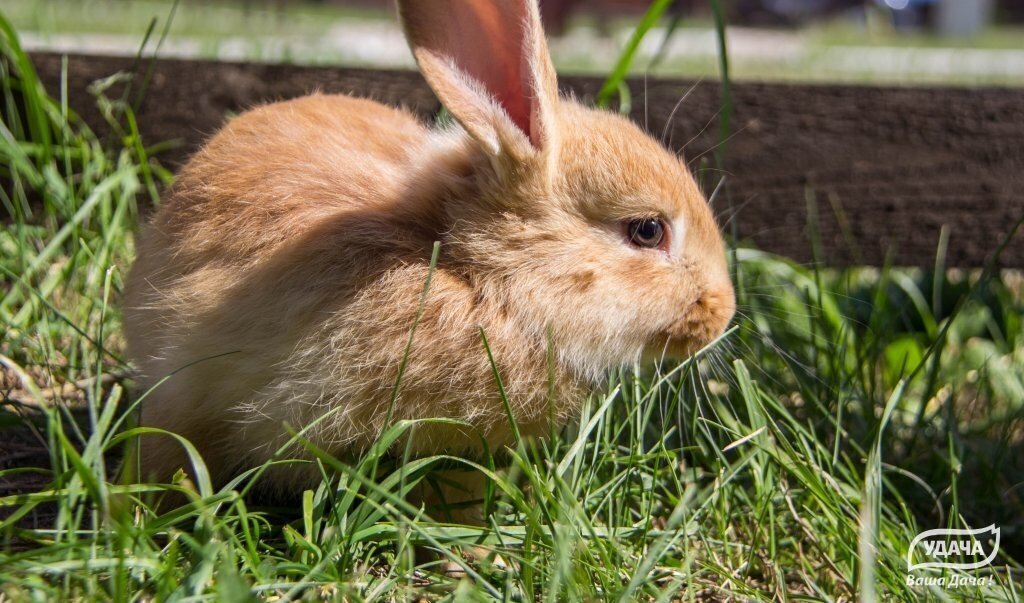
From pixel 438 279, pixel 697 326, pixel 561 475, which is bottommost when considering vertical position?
pixel 561 475

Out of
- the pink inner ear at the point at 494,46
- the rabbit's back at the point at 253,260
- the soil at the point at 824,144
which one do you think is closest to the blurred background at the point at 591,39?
the soil at the point at 824,144

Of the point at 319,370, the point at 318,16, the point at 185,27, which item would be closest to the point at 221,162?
the point at 319,370

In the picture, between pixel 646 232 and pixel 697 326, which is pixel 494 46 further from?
pixel 697 326

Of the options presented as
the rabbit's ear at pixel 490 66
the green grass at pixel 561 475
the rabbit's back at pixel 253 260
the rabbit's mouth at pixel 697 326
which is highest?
the rabbit's ear at pixel 490 66

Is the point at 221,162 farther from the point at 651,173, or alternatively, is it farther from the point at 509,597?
the point at 509,597

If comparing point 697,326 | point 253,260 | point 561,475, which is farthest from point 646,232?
point 253,260

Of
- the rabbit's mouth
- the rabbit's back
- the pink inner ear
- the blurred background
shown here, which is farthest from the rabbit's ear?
the blurred background

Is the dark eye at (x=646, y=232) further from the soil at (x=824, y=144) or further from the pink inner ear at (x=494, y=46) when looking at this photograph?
the soil at (x=824, y=144)

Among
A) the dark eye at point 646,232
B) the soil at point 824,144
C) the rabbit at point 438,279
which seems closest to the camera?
the rabbit at point 438,279
